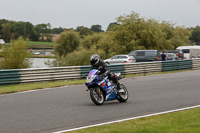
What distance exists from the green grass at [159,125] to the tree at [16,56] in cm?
2696

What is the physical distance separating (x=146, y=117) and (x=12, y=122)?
3.00m

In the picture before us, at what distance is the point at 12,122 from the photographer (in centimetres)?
786

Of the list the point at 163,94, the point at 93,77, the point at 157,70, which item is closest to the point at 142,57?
the point at 157,70

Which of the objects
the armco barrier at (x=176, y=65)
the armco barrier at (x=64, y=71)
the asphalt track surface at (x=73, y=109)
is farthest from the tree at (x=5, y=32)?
the asphalt track surface at (x=73, y=109)

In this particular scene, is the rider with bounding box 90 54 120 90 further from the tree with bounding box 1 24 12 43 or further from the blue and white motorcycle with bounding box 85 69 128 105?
the tree with bounding box 1 24 12 43

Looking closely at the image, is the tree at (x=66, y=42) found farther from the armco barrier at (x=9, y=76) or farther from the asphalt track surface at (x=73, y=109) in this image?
the asphalt track surface at (x=73, y=109)

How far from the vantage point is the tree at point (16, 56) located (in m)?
33.5

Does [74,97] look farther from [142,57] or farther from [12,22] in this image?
[12,22]

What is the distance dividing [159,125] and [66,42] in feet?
254

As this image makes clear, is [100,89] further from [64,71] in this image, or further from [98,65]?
[64,71]

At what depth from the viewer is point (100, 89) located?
10.4 meters

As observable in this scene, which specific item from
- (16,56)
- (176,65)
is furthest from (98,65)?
(16,56)

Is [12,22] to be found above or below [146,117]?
above

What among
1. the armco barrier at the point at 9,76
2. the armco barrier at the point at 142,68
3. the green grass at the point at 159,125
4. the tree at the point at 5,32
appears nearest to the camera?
the green grass at the point at 159,125
